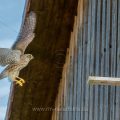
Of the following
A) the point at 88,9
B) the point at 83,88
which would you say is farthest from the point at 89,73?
the point at 88,9

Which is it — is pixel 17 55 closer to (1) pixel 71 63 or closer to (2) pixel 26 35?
(2) pixel 26 35

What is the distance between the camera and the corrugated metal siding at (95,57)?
11906 mm

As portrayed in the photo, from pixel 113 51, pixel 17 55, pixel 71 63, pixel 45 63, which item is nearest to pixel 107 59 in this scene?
pixel 113 51

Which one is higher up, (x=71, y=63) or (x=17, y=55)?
(x=71, y=63)

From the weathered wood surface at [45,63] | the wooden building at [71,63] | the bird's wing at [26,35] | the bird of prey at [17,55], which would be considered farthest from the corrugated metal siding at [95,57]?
the bird's wing at [26,35]

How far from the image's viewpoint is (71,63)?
1309 cm

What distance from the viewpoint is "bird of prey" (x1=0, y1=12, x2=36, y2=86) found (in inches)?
379

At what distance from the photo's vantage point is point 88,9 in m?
12.5

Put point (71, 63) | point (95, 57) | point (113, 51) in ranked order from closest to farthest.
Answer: point (113, 51)
point (95, 57)
point (71, 63)

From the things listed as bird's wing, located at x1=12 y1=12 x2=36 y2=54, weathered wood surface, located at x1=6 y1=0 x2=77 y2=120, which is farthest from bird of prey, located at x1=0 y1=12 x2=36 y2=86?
weathered wood surface, located at x1=6 y1=0 x2=77 y2=120

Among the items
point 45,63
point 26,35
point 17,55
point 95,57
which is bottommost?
point 17,55

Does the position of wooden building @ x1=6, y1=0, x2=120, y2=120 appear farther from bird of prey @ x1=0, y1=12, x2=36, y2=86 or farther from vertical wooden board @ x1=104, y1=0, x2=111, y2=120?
bird of prey @ x1=0, y1=12, x2=36, y2=86

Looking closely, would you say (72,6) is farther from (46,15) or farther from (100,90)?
(100,90)

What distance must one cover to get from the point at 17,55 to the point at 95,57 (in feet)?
8.23
